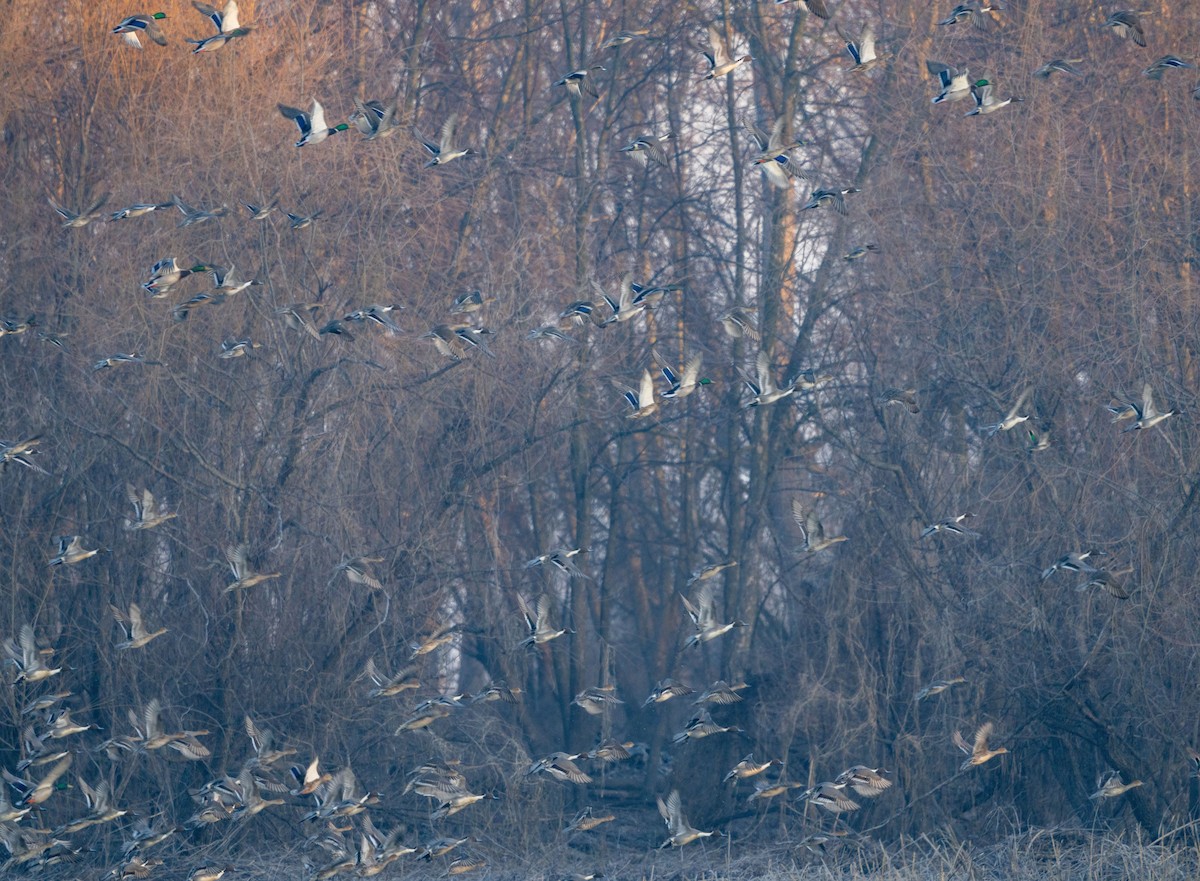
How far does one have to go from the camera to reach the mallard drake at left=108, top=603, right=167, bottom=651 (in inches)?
462

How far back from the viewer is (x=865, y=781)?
1230cm

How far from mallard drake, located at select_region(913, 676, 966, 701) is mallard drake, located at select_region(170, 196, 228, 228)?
6589 millimetres

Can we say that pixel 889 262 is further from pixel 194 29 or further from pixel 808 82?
pixel 194 29

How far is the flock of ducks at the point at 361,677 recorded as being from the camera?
1134 centimetres

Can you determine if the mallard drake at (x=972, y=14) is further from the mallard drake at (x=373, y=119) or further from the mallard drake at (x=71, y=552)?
the mallard drake at (x=71, y=552)

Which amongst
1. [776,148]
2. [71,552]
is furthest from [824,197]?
[71,552]

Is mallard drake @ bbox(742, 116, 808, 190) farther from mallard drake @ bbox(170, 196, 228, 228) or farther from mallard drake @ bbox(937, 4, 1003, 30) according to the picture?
mallard drake @ bbox(170, 196, 228, 228)

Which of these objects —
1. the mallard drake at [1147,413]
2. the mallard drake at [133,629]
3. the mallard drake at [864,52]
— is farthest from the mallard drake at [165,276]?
the mallard drake at [1147,413]

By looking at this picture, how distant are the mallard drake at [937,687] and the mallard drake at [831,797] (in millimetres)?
959

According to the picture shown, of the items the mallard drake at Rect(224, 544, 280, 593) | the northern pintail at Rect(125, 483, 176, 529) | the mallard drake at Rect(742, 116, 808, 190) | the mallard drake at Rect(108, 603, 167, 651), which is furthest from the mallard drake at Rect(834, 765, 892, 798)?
the northern pintail at Rect(125, 483, 176, 529)

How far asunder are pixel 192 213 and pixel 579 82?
350 centimetres

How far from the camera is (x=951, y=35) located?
46.8ft

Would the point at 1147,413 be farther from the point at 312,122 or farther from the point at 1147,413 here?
the point at 312,122

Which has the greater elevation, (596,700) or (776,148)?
(776,148)
